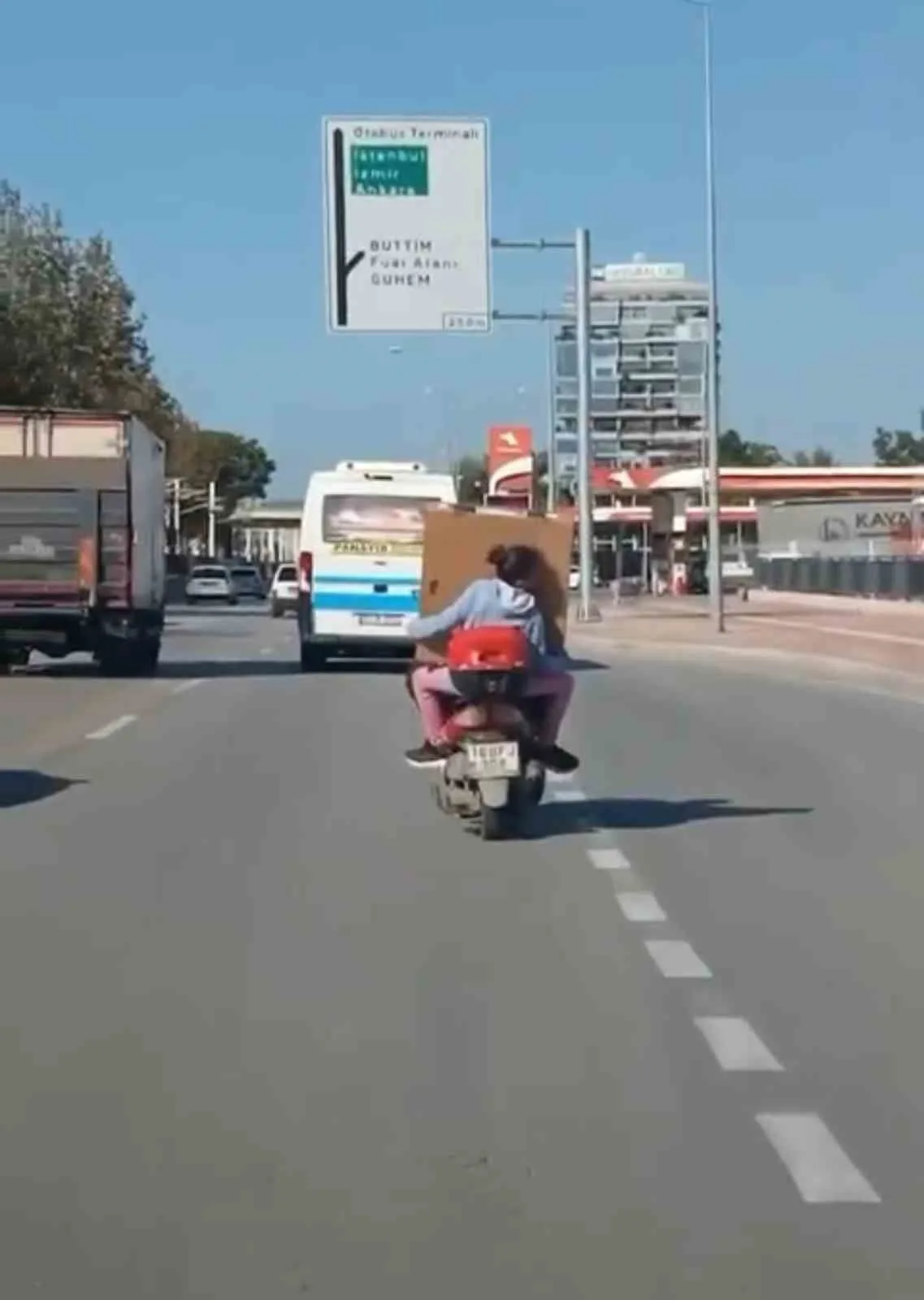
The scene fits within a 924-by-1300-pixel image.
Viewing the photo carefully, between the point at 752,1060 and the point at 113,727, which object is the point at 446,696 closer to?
the point at 752,1060

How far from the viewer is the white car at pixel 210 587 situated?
95.8 m

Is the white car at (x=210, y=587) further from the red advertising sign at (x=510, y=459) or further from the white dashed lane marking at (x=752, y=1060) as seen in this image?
the white dashed lane marking at (x=752, y=1060)

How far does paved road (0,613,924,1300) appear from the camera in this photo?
6184mm

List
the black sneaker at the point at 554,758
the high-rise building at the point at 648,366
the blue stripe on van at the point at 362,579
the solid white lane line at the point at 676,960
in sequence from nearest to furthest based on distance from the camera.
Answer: the solid white lane line at the point at 676,960 → the black sneaker at the point at 554,758 → the blue stripe on van at the point at 362,579 → the high-rise building at the point at 648,366

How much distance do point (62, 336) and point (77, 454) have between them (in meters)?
38.6

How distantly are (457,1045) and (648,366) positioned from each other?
13945 centimetres

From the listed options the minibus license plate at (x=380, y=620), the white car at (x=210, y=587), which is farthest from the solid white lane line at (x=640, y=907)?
the white car at (x=210, y=587)

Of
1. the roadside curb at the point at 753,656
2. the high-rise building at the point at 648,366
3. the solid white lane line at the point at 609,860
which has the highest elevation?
the high-rise building at the point at 648,366

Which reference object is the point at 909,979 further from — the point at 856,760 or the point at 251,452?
the point at 251,452

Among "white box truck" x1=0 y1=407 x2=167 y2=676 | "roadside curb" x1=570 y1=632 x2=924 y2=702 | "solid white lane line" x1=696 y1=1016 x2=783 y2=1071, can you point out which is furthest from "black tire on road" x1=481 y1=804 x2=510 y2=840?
"white box truck" x1=0 y1=407 x2=167 y2=676

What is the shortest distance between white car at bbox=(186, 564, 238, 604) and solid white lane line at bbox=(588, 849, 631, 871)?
3243 inches

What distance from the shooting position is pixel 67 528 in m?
31.4

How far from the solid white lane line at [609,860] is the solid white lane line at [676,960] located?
2364 millimetres

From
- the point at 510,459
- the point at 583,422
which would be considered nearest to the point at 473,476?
the point at 510,459
